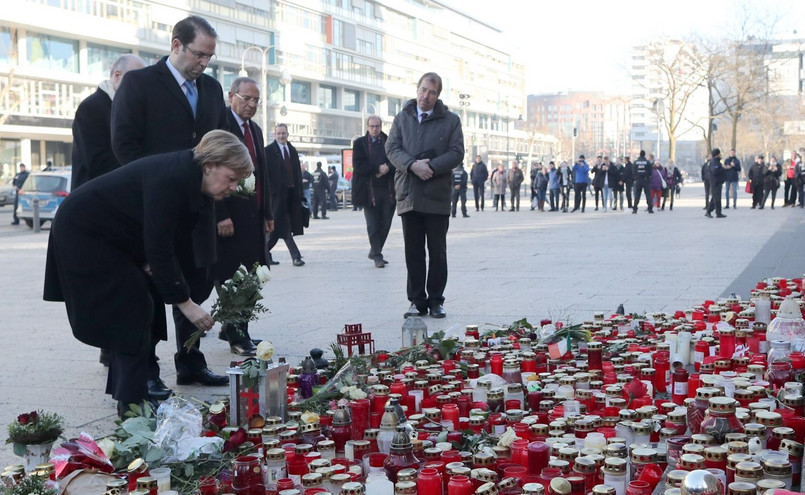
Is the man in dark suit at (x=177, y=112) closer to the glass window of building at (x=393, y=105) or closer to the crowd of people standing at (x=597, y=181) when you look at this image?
the crowd of people standing at (x=597, y=181)

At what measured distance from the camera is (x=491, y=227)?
21234 mm

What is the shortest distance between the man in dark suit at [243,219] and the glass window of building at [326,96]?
72.8 m

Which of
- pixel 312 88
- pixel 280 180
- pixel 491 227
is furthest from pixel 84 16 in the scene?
pixel 280 180

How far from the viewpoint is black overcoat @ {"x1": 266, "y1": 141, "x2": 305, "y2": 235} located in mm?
10061

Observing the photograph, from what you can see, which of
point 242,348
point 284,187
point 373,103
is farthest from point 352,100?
point 242,348

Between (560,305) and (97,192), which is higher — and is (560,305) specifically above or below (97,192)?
below

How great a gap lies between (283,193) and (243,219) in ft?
12.7

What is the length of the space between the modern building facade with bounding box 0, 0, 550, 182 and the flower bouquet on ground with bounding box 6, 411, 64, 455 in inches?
459

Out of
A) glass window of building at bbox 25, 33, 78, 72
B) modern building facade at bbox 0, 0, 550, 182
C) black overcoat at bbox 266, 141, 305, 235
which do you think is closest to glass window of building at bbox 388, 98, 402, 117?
modern building facade at bbox 0, 0, 550, 182

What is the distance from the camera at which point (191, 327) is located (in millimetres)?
5625

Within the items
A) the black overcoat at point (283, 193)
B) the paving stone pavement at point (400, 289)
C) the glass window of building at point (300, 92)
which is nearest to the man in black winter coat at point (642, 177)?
the paving stone pavement at point (400, 289)

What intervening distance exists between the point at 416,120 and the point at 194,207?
389cm

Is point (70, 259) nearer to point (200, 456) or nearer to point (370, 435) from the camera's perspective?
point (200, 456)

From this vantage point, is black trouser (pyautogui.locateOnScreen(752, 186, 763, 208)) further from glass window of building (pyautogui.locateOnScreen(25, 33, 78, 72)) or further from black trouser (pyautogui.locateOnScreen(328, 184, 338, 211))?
glass window of building (pyautogui.locateOnScreen(25, 33, 78, 72))
